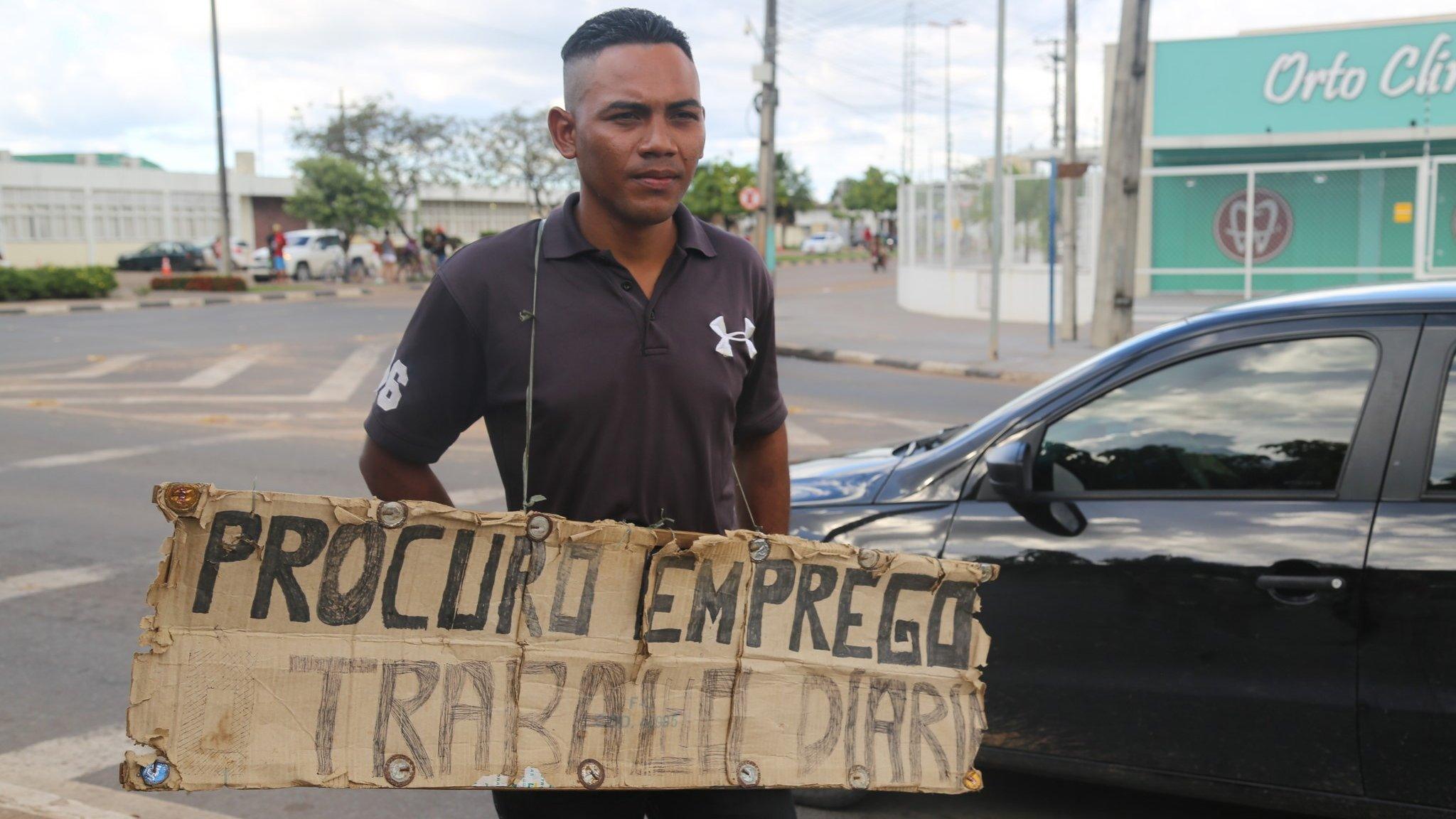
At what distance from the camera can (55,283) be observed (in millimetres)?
33250

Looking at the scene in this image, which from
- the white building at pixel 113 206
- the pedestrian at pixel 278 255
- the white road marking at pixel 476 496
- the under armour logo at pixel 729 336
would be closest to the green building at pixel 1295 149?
the white road marking at pixel 476 496

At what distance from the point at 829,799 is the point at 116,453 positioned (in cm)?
817

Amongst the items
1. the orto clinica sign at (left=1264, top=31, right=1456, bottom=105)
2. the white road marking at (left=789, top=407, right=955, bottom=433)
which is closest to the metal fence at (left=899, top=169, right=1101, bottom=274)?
the orto clinica sign at (left=1264, top=31, right=1456, bottom=105)

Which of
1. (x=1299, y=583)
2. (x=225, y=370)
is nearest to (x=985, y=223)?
(x=225, y=370)

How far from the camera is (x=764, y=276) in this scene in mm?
2498

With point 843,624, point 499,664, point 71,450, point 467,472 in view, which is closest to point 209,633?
point 499,664

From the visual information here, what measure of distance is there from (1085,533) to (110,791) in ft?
10.2

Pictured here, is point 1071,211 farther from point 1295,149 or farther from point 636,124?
point 636,124

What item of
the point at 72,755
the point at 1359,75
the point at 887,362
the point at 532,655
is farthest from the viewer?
the point at 1359,75

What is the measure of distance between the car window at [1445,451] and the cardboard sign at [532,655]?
1689 millimetres

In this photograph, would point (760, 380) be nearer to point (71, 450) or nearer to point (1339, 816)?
point (1339, 816)

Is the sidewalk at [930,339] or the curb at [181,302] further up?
the curb at [181,302]

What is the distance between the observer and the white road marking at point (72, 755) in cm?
458

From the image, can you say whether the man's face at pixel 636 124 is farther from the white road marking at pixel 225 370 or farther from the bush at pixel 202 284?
the bush at pixel 202 284
